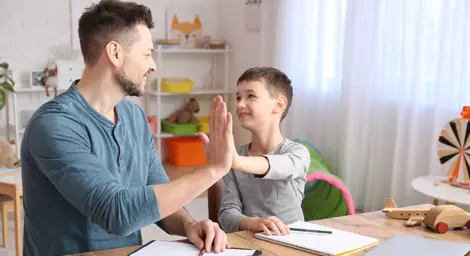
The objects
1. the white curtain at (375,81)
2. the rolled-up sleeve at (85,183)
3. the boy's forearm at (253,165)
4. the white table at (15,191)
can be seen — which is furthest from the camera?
the white curtain at (375,81)

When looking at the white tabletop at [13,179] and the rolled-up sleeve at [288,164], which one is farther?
the white tabletop at [13,179]

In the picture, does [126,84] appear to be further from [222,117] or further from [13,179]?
[13,179]

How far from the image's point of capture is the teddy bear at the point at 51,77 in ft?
15.9

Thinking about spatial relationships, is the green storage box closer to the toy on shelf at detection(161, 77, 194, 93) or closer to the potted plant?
the toy on shelf at detection(161, 77, 194, 93)

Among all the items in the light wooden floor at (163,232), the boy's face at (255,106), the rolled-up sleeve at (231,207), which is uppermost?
the boy's face at (255,106)

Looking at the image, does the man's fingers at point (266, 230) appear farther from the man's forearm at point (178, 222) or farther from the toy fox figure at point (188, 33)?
the toy fox figure at point (188, 33)

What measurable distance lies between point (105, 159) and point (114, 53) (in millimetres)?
285

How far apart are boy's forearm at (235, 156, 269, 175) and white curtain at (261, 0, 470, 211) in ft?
6.02

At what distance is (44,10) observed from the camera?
504cm

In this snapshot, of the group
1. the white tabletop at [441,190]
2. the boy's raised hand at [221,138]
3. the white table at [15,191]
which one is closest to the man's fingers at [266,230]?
the boy's raised hand at [221,138]

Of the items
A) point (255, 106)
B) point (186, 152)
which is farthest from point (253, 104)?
point (186, 152)

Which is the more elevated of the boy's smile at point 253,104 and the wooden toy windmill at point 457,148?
the boy's smile at point 253,104

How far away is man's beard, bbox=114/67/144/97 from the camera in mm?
1598

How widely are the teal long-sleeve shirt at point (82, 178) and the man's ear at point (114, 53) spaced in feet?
0.42
